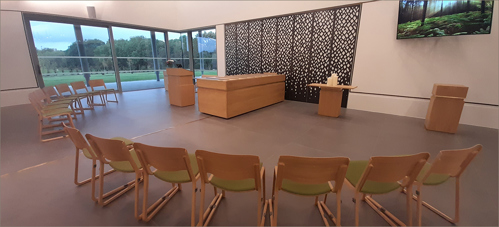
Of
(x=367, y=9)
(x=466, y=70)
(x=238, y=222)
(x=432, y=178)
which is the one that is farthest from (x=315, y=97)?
(x=238, y=222)

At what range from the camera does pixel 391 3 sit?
490cm

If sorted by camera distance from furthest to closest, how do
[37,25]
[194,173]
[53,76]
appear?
[53,76] → [37,25] → [194,173]

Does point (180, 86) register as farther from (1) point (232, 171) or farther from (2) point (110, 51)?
(1) point (232, 171)

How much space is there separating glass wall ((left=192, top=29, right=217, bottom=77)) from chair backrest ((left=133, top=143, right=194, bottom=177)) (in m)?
8.21

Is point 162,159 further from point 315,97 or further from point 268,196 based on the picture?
point 315,97

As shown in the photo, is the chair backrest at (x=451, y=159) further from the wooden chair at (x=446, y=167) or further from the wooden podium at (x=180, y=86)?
the wooden podium at (x=180, y=86)

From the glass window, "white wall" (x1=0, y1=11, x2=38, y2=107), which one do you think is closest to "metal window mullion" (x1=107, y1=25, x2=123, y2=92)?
the glass window

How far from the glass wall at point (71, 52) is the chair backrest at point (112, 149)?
24.1 ft

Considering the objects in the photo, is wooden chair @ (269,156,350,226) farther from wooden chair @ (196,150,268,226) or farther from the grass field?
the grass field

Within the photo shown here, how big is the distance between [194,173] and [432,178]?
202cm

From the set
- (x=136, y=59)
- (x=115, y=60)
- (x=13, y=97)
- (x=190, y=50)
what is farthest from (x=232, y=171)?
(x=190, y=50)

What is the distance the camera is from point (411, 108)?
5.04 meters

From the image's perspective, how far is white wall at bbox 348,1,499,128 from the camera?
4207 millimetres

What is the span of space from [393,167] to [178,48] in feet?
35.3
